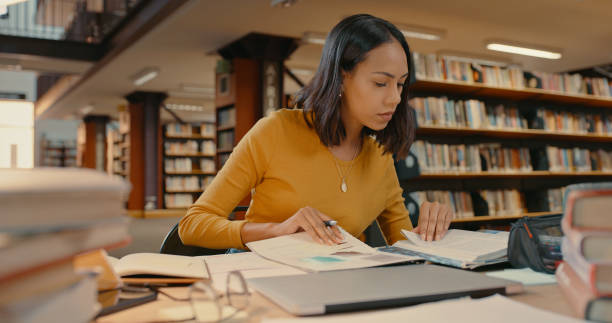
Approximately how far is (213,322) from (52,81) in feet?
41.6

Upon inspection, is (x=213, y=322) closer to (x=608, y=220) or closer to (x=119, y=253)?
(x=608, y=220)

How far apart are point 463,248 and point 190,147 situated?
406 inches

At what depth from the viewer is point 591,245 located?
0.55 meters

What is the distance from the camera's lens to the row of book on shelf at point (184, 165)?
35.1 feet

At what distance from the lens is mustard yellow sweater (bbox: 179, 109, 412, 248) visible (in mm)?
1428

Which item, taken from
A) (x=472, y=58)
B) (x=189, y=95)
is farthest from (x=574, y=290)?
(x=189, y=95)

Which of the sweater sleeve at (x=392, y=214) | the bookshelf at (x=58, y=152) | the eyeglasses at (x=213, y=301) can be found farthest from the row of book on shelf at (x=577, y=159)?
the bookshelf at (x=58, y=152)

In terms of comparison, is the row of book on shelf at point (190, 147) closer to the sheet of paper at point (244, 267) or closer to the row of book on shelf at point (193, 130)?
the row of book on shelf at point (193, 130)

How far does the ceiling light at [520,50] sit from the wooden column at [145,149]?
6676mm

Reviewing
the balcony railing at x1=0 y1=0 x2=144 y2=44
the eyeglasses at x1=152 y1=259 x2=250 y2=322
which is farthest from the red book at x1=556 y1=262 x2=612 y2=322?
the balcony railing at x1=0 y1=0 x2=144 y2=44

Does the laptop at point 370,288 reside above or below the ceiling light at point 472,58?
below

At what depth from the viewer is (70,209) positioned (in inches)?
18.2

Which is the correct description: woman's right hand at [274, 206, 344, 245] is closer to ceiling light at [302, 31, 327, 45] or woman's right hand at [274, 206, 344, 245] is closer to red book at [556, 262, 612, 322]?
red book at [556, 262, 612, 322]

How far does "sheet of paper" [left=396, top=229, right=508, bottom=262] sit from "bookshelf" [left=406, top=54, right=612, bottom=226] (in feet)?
9.71
